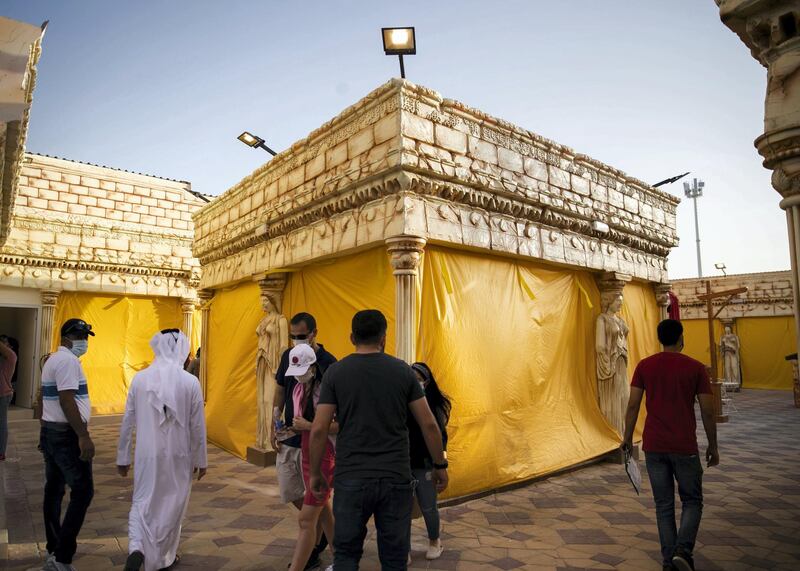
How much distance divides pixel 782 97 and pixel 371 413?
11.3ft

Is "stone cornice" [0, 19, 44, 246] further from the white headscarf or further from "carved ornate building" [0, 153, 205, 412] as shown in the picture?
"carved ornate building" [0, 153, 205, 412]

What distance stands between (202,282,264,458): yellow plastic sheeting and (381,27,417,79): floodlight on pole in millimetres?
4133

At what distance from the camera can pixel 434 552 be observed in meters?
3.80

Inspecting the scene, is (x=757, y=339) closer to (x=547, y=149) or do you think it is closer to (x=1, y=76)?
(x=547, y=149)

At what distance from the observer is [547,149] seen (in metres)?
6.61

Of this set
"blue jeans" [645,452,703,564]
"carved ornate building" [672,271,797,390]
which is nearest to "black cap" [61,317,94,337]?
"blue jeans" [645,452,703,564]

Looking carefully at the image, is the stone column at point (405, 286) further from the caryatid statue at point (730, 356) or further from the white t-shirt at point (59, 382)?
the caryatid statue at point (730, 356)

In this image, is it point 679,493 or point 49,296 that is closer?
point 679,493

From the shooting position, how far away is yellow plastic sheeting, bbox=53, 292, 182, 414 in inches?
471

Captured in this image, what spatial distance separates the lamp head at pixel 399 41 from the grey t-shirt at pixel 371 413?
408 centimetres

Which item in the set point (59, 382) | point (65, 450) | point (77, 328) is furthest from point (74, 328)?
point (65, 450)

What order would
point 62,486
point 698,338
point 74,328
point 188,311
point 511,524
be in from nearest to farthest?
point 62,486, point 74,328, point 511,524, point 188,311, point 698,338

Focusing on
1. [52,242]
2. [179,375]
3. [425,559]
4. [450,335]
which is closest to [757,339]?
[450,335]

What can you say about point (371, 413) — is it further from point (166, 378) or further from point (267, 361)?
point (267, 361)
